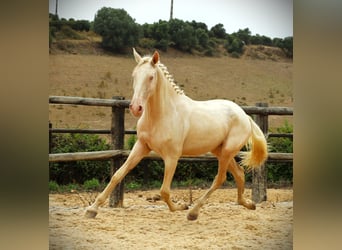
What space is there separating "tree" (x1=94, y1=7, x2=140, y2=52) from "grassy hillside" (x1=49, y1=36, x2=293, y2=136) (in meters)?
0.08

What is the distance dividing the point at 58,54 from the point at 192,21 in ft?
3.61

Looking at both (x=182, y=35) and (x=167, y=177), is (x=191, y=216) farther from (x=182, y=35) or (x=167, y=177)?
(x=182, y=35)

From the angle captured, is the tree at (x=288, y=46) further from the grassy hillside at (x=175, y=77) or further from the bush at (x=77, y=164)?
the bush at (x=77, y=164)

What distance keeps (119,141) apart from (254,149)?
1139 mm

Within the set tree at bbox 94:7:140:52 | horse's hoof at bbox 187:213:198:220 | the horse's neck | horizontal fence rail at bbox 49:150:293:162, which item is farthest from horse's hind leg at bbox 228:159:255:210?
tree at bbox 94:7:140:52

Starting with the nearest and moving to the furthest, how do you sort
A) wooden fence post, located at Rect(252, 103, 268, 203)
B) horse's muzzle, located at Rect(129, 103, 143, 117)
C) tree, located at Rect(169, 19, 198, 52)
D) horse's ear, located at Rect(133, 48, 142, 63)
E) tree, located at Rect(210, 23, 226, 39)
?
horse's muzzle, located at Rect(129, 103, 143, 117) → horse's ear, located at Rect(133, 48, 142, 63) → tree, located at Rect(169, 19, 198, 52) → tree, located at Rect(210, 23, 226, 39) → wooden fence post, located at Rect(252, 103, 268, 203)

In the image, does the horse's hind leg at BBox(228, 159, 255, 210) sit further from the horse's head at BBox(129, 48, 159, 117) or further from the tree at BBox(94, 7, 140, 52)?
the tree at BBox(94, 7, 140, 52)

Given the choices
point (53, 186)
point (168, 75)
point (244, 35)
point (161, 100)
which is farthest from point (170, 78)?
point (53, 186)

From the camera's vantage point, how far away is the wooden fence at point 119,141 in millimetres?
3973

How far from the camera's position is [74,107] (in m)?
4.00

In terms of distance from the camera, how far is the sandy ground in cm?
396
